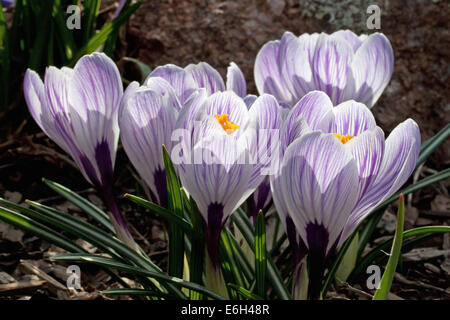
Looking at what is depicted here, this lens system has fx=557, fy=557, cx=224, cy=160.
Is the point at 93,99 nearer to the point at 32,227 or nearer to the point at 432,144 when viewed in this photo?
the point at 32,227

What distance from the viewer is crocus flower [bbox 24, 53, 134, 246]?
3.79ft

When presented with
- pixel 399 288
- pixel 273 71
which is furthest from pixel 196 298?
pixel 399 288

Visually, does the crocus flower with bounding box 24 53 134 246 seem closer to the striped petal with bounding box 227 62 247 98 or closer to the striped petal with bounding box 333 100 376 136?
the striped petal with bounding box 227 62 247 98

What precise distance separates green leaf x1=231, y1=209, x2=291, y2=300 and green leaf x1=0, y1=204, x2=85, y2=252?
0.38 metres

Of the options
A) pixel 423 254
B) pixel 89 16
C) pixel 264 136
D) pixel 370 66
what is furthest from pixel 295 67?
pixel 89 16

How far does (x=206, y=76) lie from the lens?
132 cm

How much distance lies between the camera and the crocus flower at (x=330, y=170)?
3.09ft

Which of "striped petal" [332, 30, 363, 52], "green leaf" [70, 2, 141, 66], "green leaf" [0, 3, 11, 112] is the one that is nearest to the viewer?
"striped petal" [332, 30, 363, 52]

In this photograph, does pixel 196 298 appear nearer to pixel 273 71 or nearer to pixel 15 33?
pixel 273 71

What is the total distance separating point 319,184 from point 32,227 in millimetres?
690

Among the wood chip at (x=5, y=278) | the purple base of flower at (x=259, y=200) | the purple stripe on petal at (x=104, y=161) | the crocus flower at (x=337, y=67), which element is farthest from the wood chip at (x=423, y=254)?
the wood chip at (x=5, y=278)

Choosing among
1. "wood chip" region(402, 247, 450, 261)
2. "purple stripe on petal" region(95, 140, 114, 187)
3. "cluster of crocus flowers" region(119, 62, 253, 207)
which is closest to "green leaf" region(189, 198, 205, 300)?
"cluster of crocus flowers" region(119, 62, 253, 207)

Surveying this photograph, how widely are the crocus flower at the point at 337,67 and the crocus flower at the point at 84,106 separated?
0.47 m

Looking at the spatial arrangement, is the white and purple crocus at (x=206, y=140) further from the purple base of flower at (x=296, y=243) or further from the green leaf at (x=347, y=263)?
the green leaf at (x=347, y=263)
